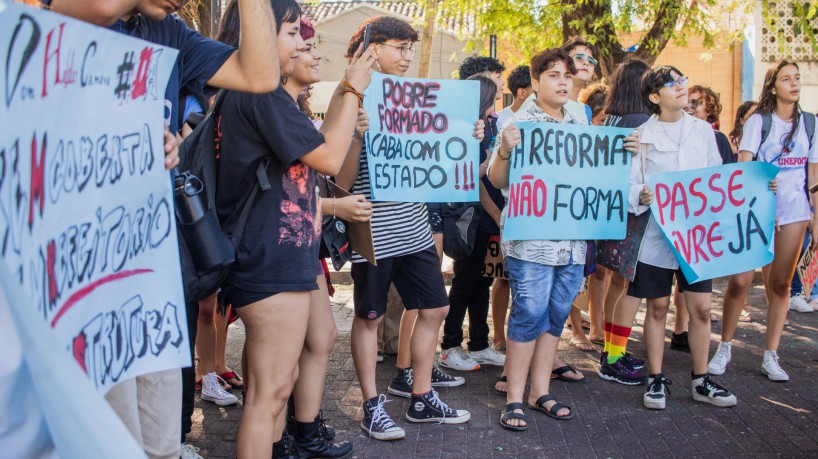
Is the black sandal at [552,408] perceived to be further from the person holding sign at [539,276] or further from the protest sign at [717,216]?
the protest sign at [717,216]

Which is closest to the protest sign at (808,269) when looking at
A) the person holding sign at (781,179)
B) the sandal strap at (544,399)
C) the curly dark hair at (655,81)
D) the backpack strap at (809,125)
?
the person holding sign at (781,179)

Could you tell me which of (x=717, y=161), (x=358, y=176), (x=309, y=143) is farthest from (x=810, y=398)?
(x=309, y=143)

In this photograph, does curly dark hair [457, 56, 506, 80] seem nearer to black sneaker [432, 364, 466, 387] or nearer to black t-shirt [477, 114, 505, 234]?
black t-shirt [477, 114, 505, 234]

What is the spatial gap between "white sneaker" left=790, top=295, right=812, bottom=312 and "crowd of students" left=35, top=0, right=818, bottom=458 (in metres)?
→ 1.96

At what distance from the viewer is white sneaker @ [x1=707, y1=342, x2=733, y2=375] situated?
582cm

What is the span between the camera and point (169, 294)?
2244 mm

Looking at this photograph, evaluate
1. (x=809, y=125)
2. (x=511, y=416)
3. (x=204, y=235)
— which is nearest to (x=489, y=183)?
(x=511, y=416)

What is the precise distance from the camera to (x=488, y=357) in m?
6.13

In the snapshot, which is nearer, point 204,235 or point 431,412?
point 204,235

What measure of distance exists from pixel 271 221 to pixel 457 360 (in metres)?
3.06

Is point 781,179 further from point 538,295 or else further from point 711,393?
point 538,295

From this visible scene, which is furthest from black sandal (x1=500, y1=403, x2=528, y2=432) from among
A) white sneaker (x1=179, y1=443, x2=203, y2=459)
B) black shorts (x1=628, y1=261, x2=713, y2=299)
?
white sneaker (x1=179, y1=443, x2=203, y2=459)

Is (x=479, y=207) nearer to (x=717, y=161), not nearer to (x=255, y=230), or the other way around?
(x=717, y=161)

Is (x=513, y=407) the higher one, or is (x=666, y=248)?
(x=666, y=248)
